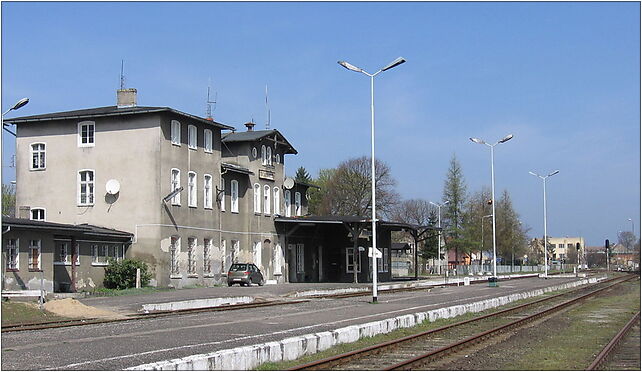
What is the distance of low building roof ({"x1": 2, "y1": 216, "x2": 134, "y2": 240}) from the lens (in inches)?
1277

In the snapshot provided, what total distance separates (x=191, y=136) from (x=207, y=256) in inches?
267

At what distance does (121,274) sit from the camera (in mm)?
39312

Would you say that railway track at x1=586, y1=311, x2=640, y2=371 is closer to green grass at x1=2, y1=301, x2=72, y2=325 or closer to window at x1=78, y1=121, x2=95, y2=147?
green grass at x1=2, y1=301, x2=72, y2=325

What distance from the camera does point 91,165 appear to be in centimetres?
4297

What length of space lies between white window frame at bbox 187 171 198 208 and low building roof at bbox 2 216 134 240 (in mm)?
4220

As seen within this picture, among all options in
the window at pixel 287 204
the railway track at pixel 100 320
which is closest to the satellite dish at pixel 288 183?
the window at pixel 287 204

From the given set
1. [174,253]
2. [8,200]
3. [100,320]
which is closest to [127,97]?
[174,253]

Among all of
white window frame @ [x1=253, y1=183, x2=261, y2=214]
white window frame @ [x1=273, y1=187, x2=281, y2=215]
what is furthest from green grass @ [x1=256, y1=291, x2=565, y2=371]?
white window frame @ [x1=273, y1=187, x2=281, y2=215]

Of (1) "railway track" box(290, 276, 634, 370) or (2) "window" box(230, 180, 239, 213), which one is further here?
(2) "window" box(230, 180, 239, 213)

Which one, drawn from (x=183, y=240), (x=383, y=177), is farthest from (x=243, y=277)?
(x=383, y=177)

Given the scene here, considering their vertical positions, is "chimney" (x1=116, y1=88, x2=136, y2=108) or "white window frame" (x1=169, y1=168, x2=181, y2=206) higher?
"chimney" (x1=116, y1=88, x2=136, y2=108)

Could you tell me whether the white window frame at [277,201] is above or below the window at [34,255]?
above

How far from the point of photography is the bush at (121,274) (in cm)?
3916

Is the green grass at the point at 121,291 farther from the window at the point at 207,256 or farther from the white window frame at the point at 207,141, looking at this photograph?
the white window frame at the point at 207,141
